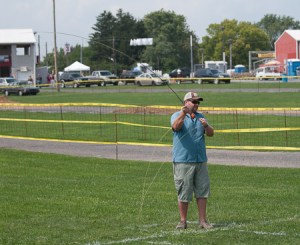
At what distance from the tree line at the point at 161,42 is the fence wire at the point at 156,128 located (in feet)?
209

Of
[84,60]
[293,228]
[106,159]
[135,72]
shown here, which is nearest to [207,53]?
[84,60]

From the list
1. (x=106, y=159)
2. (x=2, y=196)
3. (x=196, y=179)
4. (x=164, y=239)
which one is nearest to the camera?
(x=164, y=239)

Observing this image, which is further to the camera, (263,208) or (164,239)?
(263,208)

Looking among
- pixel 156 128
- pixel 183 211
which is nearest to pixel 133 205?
pixel 183 211

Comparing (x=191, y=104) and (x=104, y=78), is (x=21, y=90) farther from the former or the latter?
(x=191, y=104)

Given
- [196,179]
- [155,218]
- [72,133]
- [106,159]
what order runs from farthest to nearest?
[72,133] < [106,159] < [155,218] < [196,179]

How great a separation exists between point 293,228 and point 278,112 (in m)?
22.6

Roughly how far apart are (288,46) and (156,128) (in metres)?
91.0

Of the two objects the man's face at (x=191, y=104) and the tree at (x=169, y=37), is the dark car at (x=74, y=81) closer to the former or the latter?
the tree at (x=169, y=37)

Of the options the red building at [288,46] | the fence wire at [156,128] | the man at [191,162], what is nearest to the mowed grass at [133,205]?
the man at [191,162]

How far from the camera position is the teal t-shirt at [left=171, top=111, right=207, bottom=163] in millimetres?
10250

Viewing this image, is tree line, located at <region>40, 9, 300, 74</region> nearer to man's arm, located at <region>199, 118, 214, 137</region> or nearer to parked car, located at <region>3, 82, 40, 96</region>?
parked car, located at <region>3, 82, 40, 96</region>

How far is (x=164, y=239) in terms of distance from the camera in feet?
31.3

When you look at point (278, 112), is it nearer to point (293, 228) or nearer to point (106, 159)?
point (106, 159)
